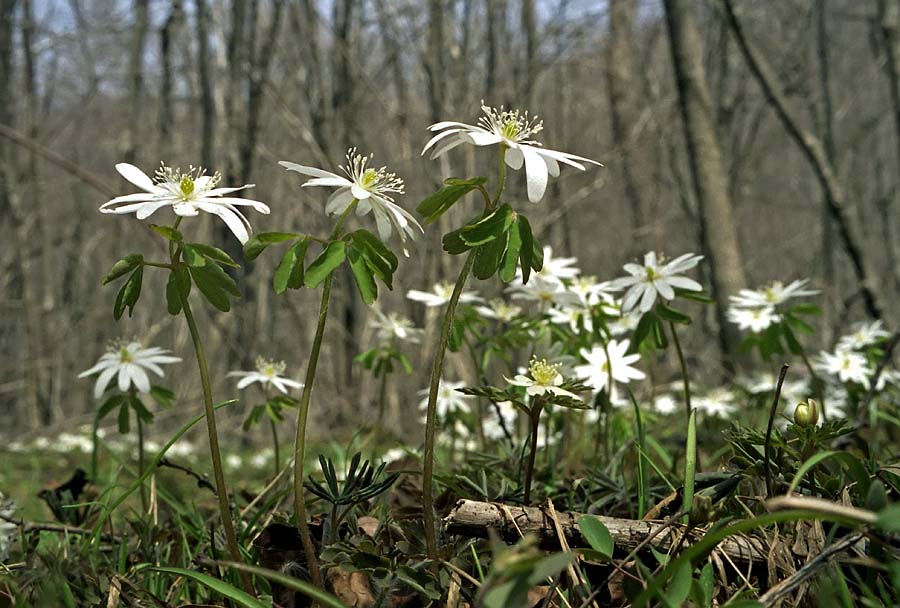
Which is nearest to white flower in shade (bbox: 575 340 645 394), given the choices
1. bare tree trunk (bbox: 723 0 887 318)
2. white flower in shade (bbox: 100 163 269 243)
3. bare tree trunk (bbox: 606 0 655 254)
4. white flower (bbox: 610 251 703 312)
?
white flower (bbox: 610 251 703 312)

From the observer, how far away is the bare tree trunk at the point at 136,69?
9570mm

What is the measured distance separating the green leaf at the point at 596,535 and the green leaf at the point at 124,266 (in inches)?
29.4

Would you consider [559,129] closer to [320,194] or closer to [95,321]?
[320,194]

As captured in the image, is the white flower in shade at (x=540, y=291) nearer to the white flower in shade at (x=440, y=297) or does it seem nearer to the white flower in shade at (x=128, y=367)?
the white flower in shade at (x=440, y=297)

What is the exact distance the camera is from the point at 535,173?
112 cm

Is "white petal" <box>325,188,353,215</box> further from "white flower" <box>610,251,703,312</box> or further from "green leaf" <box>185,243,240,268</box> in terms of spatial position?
"white flower" <box>610,251,703,312</box>

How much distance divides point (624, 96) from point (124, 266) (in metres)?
7.83

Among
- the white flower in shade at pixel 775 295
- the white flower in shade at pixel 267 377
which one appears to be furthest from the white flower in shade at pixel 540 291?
the white flower in shade at pixel 267 377

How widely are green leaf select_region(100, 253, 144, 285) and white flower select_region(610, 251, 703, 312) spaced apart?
3.25 feet

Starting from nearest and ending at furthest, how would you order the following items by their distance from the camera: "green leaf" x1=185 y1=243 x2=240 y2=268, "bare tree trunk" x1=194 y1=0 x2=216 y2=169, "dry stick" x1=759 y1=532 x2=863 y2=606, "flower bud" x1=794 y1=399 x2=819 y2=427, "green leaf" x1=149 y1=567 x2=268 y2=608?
"dry stick" x1=759 y1=532 x2=863 y2=606
"green leaf" x1=149 y1=567 x2=268 y2=608
"green leaf" x1=185 y1=243 x2=240 y2=268
"flower bud" x1=794 y1=399 x2=819 y2=427
"bare tree trunk" x1=194 y1=0 x2=216 y2=169

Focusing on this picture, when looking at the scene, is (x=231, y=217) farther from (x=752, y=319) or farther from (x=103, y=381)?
(x=752, y=319)

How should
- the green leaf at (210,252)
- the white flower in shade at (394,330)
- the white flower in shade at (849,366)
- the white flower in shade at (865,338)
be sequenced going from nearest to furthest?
1. the green leaf at (210,252)
2. the white flower in shade at (394,330)
3. the white flower in shade at (849,366)
4. the white flower in shade at (865,338)

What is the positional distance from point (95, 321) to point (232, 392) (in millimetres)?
6999

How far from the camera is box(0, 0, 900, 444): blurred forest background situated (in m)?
4.67
